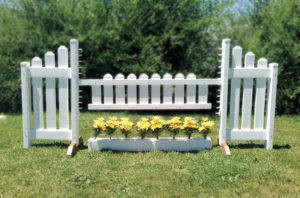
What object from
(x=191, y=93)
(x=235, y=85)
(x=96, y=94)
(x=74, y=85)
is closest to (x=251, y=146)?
(x=235, y=85)

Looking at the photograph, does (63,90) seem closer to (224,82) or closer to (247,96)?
(224,82)

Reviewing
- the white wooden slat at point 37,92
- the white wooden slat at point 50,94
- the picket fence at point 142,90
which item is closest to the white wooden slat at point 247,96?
the picket fence at point 142,90

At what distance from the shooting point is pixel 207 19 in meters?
8.55

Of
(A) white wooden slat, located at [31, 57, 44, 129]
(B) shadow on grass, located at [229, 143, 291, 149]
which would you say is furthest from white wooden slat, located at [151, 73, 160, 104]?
(A) white wooden slat, located at [31, 57, 44, 129]

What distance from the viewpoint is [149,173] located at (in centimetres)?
387

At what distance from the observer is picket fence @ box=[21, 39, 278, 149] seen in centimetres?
474

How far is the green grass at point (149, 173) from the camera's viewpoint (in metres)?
3.42

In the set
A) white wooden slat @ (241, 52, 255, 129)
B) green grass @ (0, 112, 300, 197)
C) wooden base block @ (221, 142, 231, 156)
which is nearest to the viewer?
green grass @ (0, 112, 300, 197)

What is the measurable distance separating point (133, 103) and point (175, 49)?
4.44 m

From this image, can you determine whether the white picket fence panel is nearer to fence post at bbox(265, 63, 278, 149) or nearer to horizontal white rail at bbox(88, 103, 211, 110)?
horizontal white rail at bbox(88, 103, 211, 110)

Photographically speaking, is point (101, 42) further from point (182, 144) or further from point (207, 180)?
point (207, 180)

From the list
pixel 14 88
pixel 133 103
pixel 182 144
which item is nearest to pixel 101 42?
pixel 14 88

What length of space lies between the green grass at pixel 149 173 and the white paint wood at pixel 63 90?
0.49 metres

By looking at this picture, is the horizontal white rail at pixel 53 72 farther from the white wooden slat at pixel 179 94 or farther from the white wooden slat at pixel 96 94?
the white wooden slat at pixel 179 94
